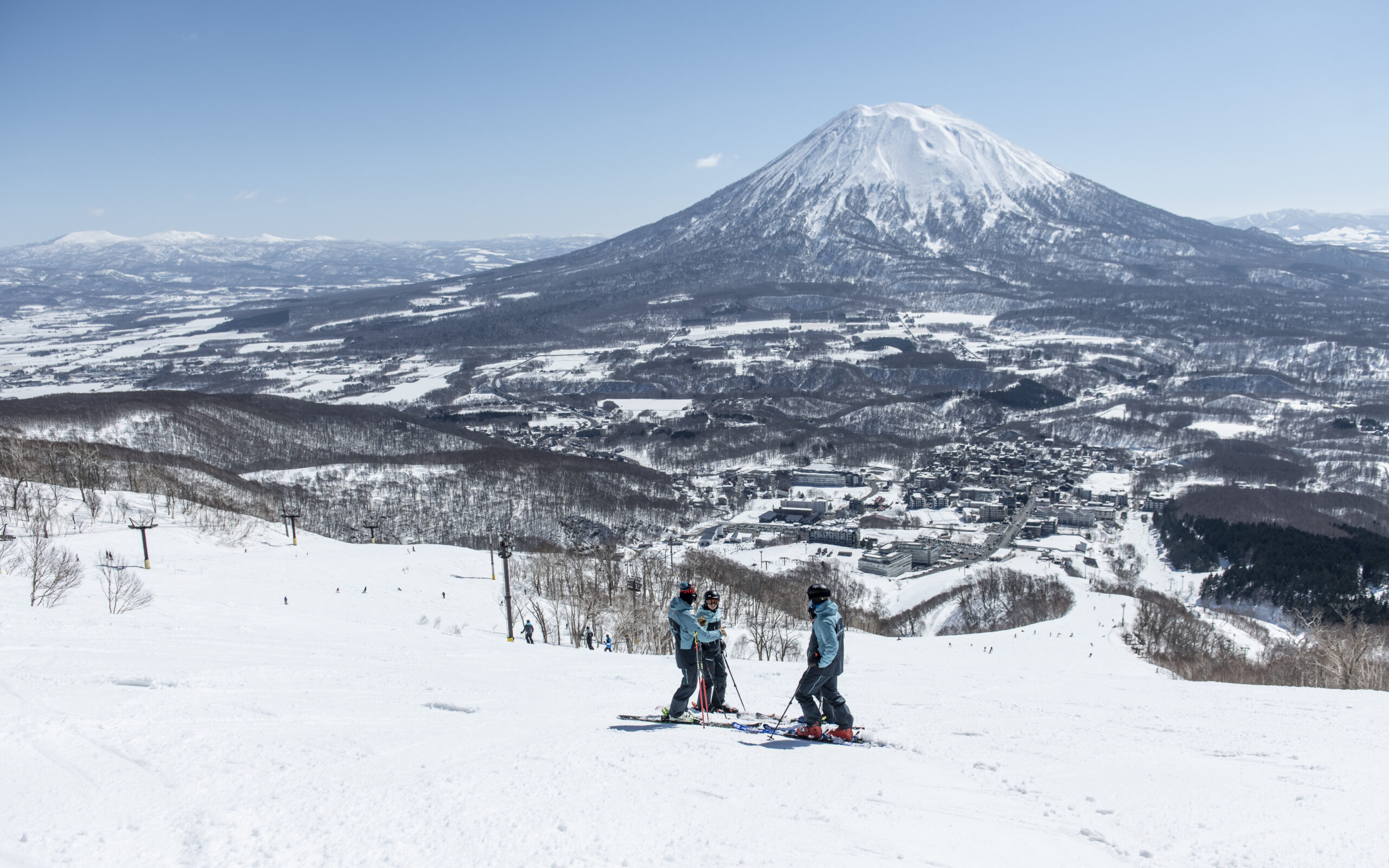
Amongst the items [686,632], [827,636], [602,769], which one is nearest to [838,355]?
[686,632]

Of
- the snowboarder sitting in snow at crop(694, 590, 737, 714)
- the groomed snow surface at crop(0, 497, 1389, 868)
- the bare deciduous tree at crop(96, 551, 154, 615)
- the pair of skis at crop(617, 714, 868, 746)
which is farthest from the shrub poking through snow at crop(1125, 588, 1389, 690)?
the bare deciduous tree at crop(96, 551, 154, 615)

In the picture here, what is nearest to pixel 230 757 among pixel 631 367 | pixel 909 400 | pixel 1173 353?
pixel 909 400

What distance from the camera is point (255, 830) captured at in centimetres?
498

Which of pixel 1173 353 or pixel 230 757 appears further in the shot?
pixel 1173 353

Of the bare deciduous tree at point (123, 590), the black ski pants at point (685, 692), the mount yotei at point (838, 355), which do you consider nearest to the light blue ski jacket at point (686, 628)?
the black ski pants at point (685, 692)

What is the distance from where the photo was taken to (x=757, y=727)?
7980 millimetres

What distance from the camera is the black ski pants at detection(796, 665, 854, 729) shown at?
7727 mm

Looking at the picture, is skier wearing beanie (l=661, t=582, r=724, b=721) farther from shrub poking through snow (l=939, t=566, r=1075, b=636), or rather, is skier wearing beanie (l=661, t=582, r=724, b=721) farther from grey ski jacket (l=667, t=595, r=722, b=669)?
shrub poking through snow (l=939, t=566, r=1075, b=636)

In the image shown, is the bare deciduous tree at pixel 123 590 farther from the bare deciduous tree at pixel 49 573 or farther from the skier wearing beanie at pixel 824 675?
the skier wearing beanie at pixel 824 675

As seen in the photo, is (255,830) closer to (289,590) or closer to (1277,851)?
(1277,851)

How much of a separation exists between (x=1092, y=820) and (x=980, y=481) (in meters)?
72.3

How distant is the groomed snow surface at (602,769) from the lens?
502cm

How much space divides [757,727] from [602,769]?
2095 mm

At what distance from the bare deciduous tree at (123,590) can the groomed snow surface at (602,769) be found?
5242mm
